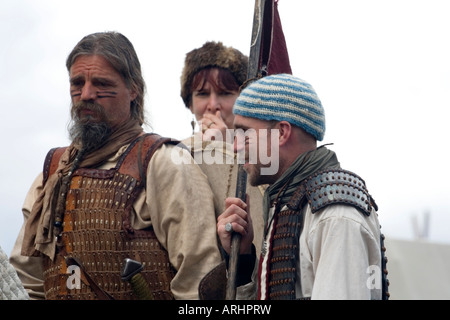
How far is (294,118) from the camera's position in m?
4.66

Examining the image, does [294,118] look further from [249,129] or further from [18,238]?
[18,238]

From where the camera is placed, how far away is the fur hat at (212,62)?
6.50 m

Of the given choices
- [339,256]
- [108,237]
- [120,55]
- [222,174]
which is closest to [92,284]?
[108,237]

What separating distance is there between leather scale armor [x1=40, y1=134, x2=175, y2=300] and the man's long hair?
44cm

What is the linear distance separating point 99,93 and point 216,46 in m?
1.18

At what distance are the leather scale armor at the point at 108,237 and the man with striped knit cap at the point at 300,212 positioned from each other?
561mm

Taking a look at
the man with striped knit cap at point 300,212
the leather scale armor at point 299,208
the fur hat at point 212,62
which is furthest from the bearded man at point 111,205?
the leather scale armor at point 299,208

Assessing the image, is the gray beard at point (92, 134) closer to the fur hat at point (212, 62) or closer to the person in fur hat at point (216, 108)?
the person in fur hat at point (216, 108)

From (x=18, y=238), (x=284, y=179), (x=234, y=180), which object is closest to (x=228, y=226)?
(x=284, y=179)

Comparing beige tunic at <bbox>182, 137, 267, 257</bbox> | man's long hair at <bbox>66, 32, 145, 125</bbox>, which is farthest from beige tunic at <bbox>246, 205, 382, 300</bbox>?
man's long hair at <bbox>66, 32, 145, 125</bbox>

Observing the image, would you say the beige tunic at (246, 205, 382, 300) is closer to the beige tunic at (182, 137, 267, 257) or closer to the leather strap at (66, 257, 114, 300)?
the beige tunic at (182, 137, 267, 257)

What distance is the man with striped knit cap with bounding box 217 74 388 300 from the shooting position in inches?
162
